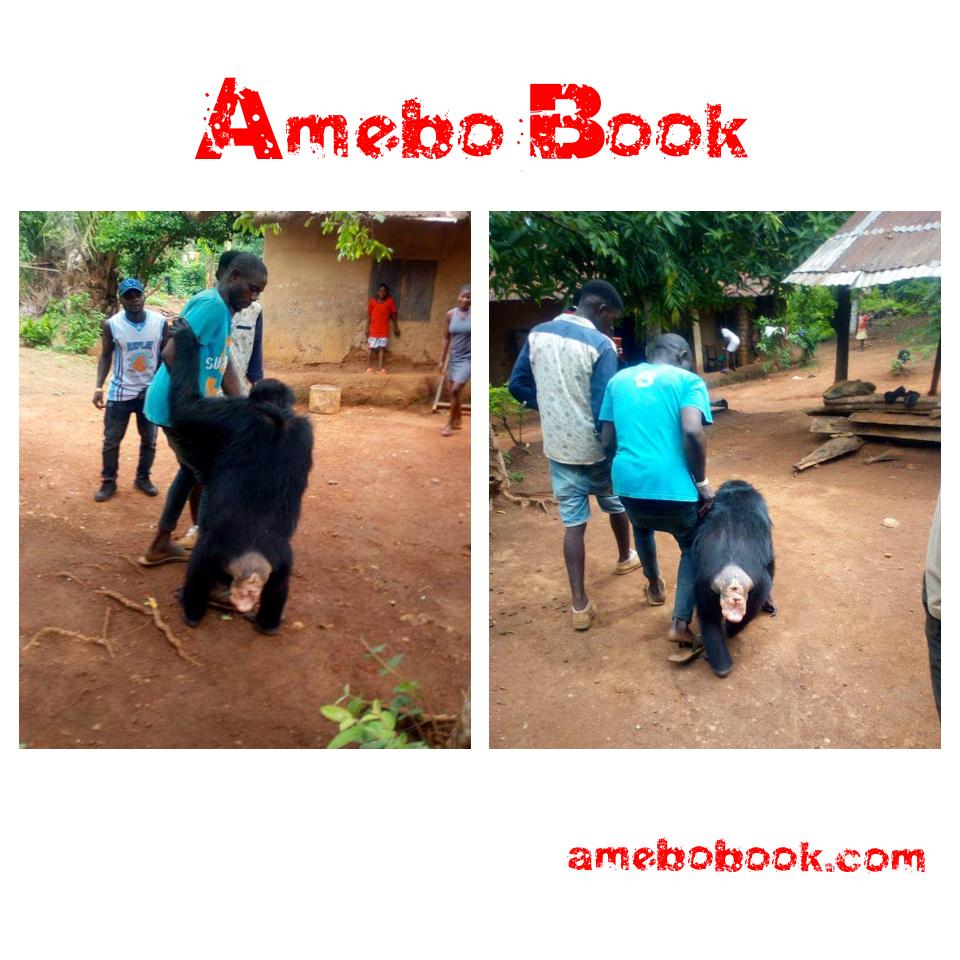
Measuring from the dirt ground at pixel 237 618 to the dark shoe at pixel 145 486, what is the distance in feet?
0.12

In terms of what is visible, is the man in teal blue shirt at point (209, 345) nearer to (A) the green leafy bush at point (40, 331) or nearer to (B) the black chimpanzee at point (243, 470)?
(B) the black chimpanzee at point (243, 470)

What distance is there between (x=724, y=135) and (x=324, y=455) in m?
2.36

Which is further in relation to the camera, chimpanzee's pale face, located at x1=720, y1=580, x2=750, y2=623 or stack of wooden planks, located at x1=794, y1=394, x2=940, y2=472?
stack of wooden planks, located at x1=794, y1=394, x2=940, y2=472

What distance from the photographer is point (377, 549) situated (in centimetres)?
388

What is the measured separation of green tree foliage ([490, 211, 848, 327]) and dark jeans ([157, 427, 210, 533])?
160 cm

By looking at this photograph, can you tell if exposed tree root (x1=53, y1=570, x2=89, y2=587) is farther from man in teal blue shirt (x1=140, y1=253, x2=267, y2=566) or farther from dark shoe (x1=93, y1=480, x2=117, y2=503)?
man in teal blue shirt (x1=140, y1=253, x2=267, y2=566)

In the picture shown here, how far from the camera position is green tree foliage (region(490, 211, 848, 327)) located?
3.47 m

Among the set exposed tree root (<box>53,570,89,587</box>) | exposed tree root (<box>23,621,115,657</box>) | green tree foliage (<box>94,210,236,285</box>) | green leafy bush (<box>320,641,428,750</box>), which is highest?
green tree foliage (<box>94,210,236,285</box>)

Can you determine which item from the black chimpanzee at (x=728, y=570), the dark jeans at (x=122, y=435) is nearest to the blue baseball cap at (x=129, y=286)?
the dark jeans at (x=122, y=435)

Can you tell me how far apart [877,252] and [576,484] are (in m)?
3.00

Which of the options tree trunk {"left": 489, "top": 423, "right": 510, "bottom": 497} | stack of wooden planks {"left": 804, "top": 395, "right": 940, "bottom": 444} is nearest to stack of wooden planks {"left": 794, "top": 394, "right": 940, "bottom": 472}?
stack of wooden planks {"left": 804, "top": 395, "right": 940, "bottom": 444}

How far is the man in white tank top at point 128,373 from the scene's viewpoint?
137 inches

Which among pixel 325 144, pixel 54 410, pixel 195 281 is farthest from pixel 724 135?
pixel 54 410

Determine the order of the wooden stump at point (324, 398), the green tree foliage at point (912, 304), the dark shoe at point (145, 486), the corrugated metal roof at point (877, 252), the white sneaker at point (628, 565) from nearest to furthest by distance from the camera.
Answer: the dark shoe at point (145, 486), the wooden stump at point (324, 398), the white sneaker at point (628, 565), the corrugated metal roof at point (877, 252), the green tree foliage at point (912, 304)
